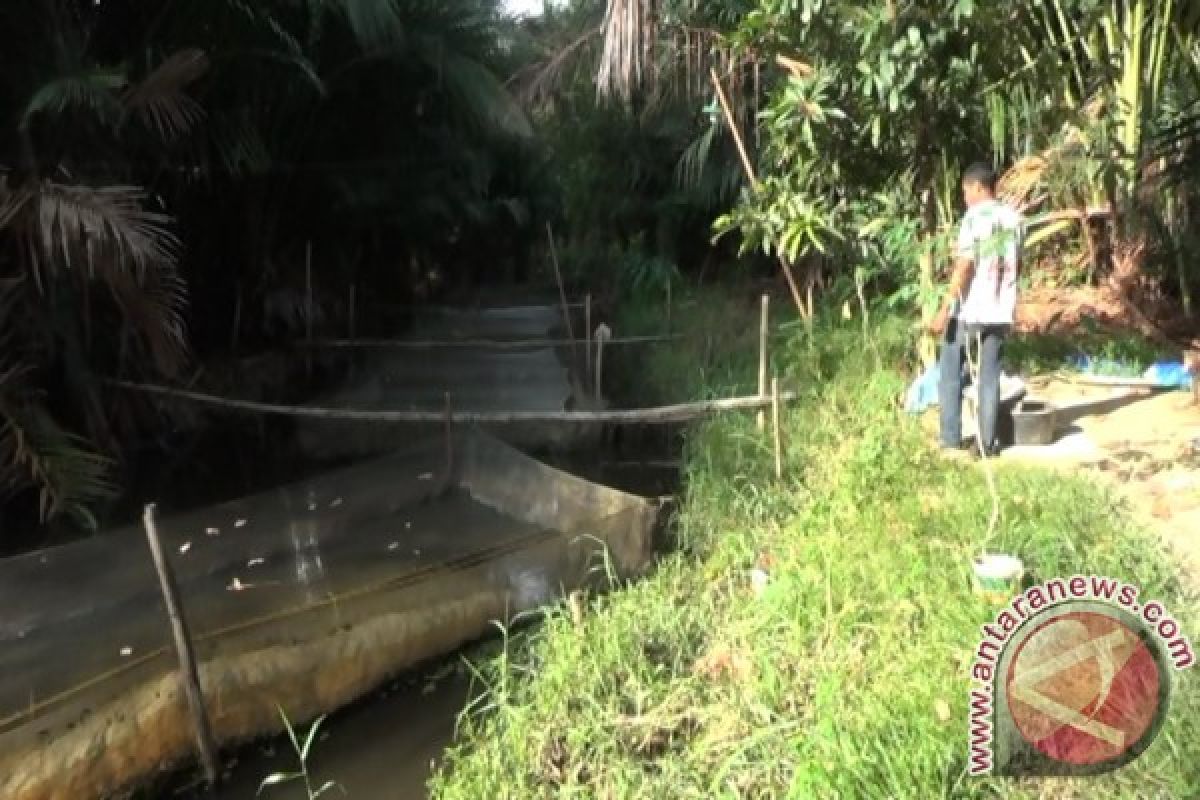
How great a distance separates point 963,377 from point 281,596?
10.1ft

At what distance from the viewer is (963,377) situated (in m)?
4.48

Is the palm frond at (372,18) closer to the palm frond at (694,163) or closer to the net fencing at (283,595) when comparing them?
the palm frond at (694,163)

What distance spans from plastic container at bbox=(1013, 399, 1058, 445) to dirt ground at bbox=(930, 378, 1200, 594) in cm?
3

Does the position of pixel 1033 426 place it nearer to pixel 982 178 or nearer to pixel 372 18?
pixel 982 178

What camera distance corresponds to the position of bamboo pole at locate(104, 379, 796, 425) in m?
5.51

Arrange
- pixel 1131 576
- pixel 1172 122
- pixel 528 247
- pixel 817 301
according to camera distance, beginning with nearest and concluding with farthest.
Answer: pixel 1131 576, pixel 1172 122, pixel 817 301, pixel 528 247

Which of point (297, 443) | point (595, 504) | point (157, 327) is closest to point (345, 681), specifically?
point (595, 504)

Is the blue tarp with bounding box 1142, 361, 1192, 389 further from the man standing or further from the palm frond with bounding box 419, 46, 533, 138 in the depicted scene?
the palm frond with bounding box 419, 46, 533, 138

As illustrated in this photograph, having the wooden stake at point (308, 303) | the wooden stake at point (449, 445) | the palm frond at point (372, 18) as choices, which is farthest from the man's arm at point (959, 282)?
the wooden stake at point (308, 303)

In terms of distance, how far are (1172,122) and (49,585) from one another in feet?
20.5

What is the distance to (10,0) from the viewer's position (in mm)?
5473

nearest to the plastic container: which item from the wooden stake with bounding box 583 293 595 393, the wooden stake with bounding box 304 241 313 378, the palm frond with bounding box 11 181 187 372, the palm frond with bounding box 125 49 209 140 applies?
the palm frond with bounding box 11 181 187 372

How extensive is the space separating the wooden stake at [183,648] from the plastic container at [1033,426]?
342cm

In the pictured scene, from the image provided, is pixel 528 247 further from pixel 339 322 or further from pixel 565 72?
pixel 565 72
